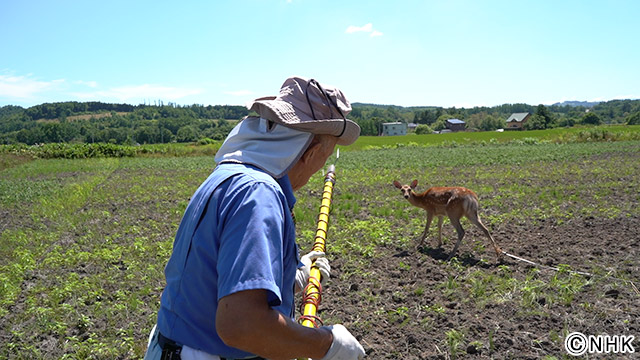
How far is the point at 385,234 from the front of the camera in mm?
Result: 9281

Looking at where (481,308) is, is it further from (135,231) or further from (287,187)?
(135,231)

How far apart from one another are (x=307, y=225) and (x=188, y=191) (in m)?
8.31

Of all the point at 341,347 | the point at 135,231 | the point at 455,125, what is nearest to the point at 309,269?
the point at 341,347

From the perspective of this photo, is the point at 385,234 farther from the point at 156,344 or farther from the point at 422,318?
the point at 156,344

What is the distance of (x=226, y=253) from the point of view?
143cm

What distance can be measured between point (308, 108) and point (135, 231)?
966 cm

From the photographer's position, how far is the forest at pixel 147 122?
83.4 meters

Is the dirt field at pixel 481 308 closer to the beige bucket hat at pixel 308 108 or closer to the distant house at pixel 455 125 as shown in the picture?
the beige bucket hat at pixel 308 108

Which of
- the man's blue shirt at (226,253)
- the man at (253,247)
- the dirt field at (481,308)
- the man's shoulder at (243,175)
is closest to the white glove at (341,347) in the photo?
the man at (253,247)

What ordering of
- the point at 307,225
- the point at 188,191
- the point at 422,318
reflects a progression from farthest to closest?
the point at 188,191
the point at 307,225
the point at 422,318

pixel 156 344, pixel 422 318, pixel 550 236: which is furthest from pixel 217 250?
pixel 550 236

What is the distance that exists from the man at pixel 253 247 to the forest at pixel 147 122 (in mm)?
59946

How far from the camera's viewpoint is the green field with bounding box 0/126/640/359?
546 cm

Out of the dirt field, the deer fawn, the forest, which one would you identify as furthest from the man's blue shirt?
the forest
